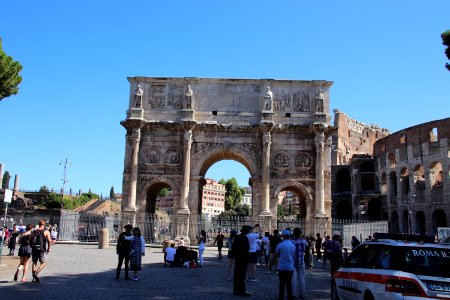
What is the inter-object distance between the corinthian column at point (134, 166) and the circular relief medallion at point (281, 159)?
8155 millimetres

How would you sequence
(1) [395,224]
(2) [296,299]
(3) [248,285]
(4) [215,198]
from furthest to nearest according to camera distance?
(4) [215,198]
(1) [395,224]
(3) [248,285]
(2) [296,299]

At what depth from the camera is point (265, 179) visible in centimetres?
2511

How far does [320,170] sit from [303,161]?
1.21 m

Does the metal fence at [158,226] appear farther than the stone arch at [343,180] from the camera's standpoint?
No

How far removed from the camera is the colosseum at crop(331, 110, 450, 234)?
125ft

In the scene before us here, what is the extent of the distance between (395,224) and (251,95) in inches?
991

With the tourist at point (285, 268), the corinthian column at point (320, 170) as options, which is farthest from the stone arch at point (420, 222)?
the tourist at point (285, 268)

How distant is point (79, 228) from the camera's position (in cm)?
2797

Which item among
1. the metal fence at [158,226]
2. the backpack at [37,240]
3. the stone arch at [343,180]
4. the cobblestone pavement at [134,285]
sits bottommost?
the cobblestone pavement at [134,285]

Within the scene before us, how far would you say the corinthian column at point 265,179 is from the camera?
24781 millimetres

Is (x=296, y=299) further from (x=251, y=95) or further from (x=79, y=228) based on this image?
(x=79, y=228)

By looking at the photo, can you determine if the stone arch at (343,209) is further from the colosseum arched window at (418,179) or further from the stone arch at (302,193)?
the stone arch at (302,193)

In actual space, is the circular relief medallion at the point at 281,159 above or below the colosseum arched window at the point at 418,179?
below

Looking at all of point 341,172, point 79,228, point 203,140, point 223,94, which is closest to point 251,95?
point 223,94
